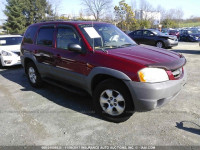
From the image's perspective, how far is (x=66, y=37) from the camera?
4.02 metres

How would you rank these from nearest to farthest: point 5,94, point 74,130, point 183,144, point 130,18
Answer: point 183,144, point 74,130, point 5,94, point 130,18

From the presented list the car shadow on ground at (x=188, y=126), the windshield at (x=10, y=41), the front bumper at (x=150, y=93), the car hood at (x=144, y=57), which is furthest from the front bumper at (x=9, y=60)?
the car shadow on ground at (x=188, y=126)

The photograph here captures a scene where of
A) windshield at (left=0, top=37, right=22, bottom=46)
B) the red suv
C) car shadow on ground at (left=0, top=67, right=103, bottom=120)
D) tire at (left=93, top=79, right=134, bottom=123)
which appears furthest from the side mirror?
windshield at (left=0, top=37, right=22, bottom=46)

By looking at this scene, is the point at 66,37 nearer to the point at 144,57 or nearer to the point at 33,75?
the point at 144,57

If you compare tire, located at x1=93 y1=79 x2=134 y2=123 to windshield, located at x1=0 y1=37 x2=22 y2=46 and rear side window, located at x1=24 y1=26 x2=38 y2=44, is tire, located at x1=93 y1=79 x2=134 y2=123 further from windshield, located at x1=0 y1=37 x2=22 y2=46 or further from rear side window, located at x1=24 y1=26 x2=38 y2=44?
windshield, located at x1=0 y1=37 x2=22 y2=46

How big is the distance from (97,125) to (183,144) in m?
1.40

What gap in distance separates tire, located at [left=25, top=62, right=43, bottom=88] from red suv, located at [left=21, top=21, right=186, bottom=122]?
38 cm

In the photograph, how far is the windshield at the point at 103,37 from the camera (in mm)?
3627

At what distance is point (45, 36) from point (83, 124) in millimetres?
2486

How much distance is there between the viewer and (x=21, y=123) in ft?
11.2

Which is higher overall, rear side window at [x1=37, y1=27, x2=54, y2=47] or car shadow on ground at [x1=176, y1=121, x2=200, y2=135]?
rear side window at [x1=37, y1=27, x2=54, y2=47]

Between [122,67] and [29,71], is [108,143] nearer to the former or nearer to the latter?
[122,67]

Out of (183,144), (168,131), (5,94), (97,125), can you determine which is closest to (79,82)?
(97,125)

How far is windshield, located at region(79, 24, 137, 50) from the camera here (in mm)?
3627
